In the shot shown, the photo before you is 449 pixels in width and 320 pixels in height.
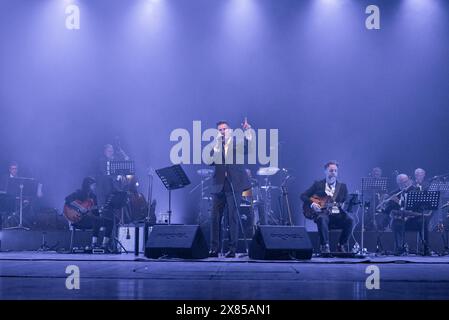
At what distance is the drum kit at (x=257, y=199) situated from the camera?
11.4m

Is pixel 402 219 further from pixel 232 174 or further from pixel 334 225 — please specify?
pixel 232 174

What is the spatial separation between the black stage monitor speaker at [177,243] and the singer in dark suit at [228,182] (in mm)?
471

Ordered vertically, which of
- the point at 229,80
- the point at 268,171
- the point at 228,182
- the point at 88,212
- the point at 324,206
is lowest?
the point at 88,212

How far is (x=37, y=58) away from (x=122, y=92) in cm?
192

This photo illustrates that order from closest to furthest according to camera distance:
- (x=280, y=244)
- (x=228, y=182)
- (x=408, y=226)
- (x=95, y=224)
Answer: (x=280, y=244) < (x=228, y=182) < (x=95, y=224) < (x=408, y=226)

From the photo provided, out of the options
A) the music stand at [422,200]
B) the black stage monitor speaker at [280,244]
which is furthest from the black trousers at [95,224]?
the music stand at [422,200]

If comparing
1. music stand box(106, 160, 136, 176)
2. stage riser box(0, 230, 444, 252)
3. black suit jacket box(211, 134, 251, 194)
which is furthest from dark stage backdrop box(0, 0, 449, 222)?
black suit jacket box(211, 134, 251, 194)

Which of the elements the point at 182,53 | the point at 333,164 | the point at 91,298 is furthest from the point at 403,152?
the point at 91,298

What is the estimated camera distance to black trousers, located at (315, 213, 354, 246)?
10385mm

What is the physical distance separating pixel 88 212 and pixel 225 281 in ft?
19.9

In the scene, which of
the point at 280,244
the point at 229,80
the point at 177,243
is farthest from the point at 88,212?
the point at 229,80

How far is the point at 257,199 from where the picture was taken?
1220 centimetres

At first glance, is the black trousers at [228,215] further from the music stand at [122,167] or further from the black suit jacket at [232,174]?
the music stand at [122,167]
